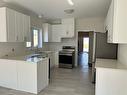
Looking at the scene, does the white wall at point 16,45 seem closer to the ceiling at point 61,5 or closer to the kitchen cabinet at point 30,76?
the ceiling at point 61,5

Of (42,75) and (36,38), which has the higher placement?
(36,38)

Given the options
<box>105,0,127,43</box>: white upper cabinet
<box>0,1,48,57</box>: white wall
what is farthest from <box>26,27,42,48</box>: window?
<box>105,0,127,43</box>: white upper cabinet

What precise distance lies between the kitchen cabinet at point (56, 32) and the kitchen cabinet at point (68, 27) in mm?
193

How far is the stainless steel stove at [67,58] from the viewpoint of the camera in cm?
575

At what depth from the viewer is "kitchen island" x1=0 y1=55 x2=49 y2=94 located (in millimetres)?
3000

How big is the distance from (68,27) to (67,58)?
1.61 metres

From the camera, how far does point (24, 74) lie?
10.2ft

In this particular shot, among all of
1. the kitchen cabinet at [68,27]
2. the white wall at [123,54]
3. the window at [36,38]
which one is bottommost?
the white wall at [123,54]

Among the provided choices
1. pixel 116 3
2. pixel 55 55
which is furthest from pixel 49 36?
pixel 116 3

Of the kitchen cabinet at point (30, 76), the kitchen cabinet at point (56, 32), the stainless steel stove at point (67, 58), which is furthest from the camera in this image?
the kitchen cabinet at point (56, 32)

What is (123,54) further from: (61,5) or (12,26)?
(12,26)

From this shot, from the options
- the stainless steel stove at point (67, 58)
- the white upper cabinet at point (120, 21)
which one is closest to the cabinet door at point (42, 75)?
the white upper cabinet at point (120, 21)

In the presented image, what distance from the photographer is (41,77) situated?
3.22m

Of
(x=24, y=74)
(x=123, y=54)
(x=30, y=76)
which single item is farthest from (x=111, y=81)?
(x=24, y=74)
